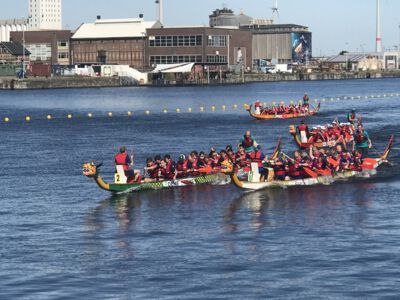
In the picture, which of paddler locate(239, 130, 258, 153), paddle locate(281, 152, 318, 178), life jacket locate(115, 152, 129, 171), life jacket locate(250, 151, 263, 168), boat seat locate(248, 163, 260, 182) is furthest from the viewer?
paddler locate(239, 130, 258, 153)

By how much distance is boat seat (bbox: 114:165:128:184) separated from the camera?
51.6 meters

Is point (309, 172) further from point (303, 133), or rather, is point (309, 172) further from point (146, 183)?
point (303, 133)

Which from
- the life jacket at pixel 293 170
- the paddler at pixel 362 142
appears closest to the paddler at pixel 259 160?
the life jacket at pixel 293 170

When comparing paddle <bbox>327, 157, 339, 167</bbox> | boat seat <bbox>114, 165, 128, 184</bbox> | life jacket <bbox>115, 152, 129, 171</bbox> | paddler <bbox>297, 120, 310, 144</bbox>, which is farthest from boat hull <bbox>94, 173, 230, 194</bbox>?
paddler <bbox>297, 120, 310, 144</bbox>

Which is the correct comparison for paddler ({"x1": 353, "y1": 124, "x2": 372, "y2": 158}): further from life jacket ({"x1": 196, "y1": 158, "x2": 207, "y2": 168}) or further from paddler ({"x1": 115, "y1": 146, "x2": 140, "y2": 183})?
paddler ({"x1": 115, "y1": 146, "x2": 140, "y2": 183})

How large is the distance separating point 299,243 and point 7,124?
82.9 m

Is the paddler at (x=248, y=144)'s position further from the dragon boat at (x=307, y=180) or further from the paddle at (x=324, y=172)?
the paddle at (x=324, y=172)

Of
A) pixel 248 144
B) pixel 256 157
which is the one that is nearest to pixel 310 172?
pixel 256 157

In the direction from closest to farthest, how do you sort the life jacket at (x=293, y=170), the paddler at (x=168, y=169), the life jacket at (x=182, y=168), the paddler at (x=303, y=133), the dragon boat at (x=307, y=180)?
A: 1. the dragon boat at (x=307, y=180)
2. the paddler at (x=168, y=169)
3. the life jacket at (x=182, y=168)
4. the life jacket at (x=293, y=170)
5. the paddler at (x=303, y=133)

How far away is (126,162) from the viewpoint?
5153 cm

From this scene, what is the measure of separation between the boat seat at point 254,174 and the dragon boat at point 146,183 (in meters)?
3.13

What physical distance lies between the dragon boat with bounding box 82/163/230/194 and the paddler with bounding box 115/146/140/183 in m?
0.37

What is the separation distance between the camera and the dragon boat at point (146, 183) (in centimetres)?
5016

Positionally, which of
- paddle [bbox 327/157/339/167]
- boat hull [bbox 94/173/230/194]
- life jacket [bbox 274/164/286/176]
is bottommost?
boat hull [bbox 94/173/230/194]
